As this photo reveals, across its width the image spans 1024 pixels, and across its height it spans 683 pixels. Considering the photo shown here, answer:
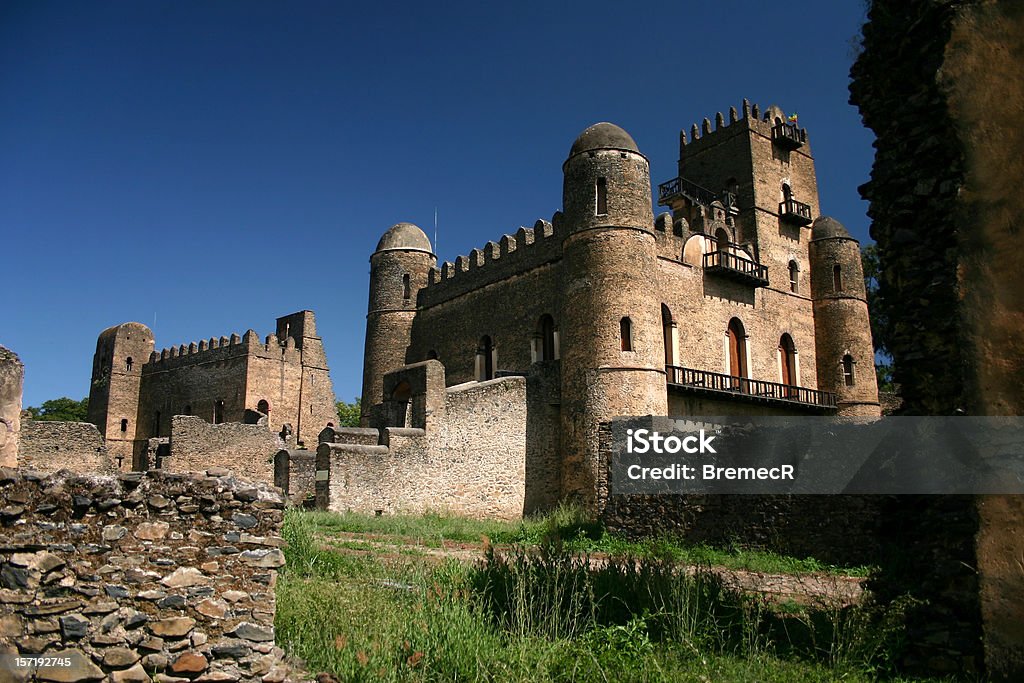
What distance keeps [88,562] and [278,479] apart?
15.5 metres

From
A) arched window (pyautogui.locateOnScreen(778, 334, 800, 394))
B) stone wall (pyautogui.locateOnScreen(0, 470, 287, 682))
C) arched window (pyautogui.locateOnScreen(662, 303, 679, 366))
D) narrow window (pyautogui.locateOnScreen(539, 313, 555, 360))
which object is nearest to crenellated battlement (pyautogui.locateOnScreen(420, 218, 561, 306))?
narrow window (pyautogui.locateOnScreen(539, 313, 555, 360))

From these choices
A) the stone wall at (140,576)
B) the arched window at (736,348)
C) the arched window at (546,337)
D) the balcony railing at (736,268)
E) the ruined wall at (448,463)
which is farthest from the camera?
the arched window at (736,348)

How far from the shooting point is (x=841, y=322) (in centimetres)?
2877

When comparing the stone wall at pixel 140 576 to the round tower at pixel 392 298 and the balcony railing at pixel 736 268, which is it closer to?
the balcony railing at pixel 736 268

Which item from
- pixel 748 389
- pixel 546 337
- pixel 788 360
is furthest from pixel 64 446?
pixel 788 360

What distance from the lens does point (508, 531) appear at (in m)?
15.7

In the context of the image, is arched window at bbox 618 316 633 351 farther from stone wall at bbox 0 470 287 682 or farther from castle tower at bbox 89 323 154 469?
castle tower at bbox 89 323 154 469

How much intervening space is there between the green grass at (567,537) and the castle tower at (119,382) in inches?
951

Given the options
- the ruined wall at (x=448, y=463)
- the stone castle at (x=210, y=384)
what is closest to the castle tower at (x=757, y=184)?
the ruined wall at (x=448, y=463)

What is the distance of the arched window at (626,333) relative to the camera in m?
20.9

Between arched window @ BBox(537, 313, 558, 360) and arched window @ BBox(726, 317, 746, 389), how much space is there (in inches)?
218

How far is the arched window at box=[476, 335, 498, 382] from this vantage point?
27016 mm

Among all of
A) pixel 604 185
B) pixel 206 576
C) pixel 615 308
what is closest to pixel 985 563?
pixel 206 576

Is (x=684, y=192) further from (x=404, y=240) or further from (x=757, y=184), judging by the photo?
(x=404, y=240)
